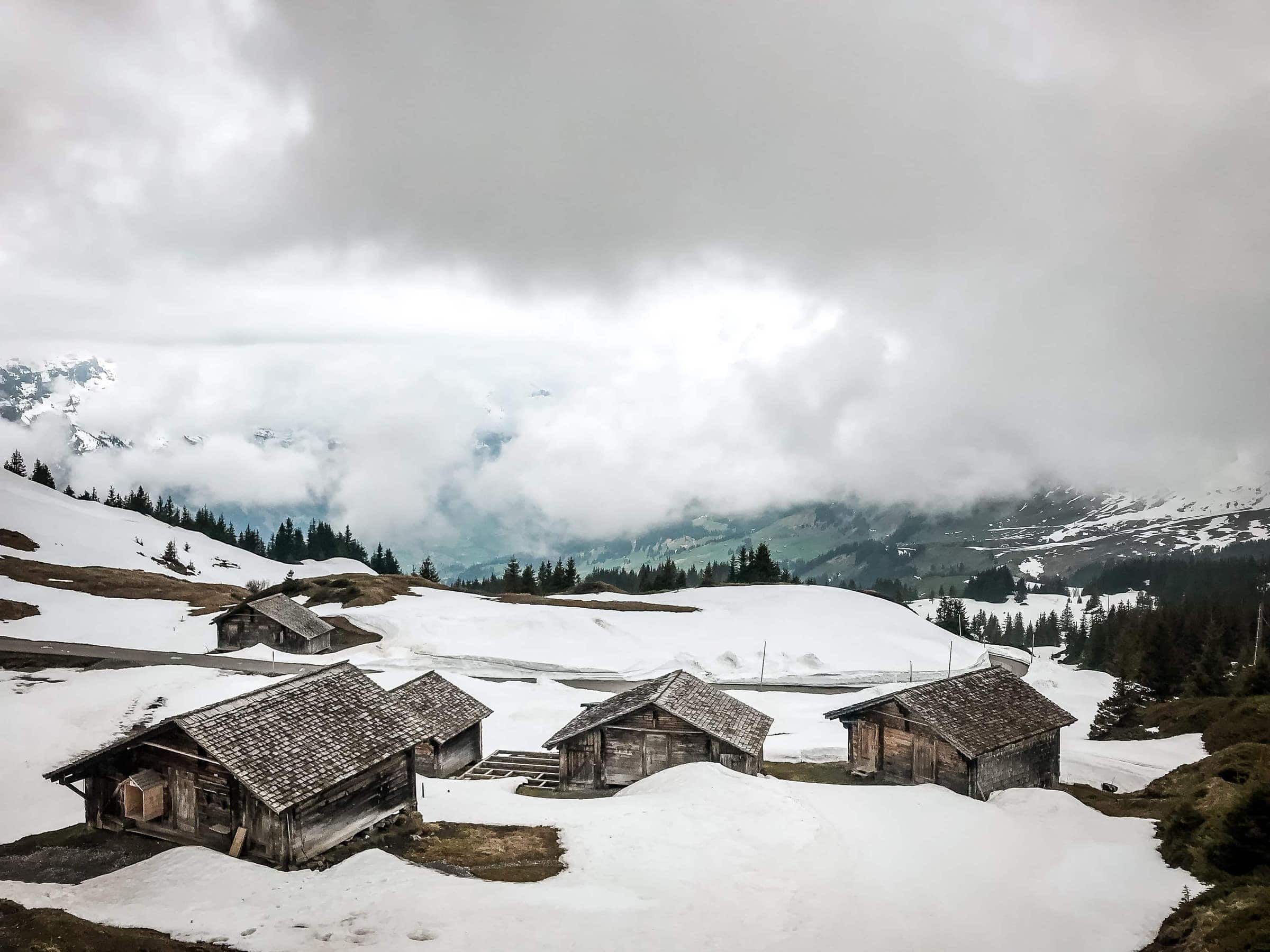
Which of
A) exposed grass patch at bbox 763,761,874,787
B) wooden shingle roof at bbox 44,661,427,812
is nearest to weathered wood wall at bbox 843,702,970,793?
exposed grass patch at bbox 763,761,874,787

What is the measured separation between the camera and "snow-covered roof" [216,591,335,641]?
3211 inches

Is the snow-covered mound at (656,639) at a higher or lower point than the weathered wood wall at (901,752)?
lower

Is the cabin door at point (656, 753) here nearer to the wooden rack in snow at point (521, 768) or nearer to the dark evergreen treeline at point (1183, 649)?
the wooden rack in snow at point (521, 768)

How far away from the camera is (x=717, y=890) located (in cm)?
2388

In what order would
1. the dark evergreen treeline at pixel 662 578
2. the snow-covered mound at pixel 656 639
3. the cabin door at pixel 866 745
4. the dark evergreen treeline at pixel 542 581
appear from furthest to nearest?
the dark evergreen treeline at pixel 542 581, the dark evergreen treeline at pixel 662 578, the snow-covered mound at pixel 656 639, the cabin door at pixel 866 745

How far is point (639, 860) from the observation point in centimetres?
2630

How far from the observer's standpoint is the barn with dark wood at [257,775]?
2527cm

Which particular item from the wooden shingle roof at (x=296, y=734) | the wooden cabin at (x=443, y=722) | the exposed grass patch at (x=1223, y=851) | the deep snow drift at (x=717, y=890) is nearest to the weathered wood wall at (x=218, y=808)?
the wooden shingle roof at (x=296, y=734)

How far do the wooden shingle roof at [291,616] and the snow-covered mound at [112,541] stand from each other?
63508mm

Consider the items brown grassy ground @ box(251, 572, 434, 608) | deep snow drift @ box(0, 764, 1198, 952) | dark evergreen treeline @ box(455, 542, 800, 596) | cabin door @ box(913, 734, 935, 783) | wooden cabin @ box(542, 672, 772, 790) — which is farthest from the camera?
dark evergreen treeline @ box(455, 542, 800, 596)

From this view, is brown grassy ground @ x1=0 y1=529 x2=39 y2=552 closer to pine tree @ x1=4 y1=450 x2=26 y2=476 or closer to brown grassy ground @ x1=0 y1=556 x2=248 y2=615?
brown grassy ground @ x1=0 y1=556 x2=248 y2=615

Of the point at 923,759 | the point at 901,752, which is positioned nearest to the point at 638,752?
the point at 901,752

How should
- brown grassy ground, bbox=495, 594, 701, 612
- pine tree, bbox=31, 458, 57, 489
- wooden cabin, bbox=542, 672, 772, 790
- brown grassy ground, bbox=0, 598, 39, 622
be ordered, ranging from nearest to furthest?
1. wooden cabin, bbox=542, 672, 772, 790
2. brown grassy ground, bbox=0, 598, 39, 622
3. brown grassy ground, bbox=495, 594, 701, 612
4. pine tree, bbox=31, 458, 57, 489

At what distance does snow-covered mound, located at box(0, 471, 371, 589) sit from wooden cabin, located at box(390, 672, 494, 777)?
4330 inches
